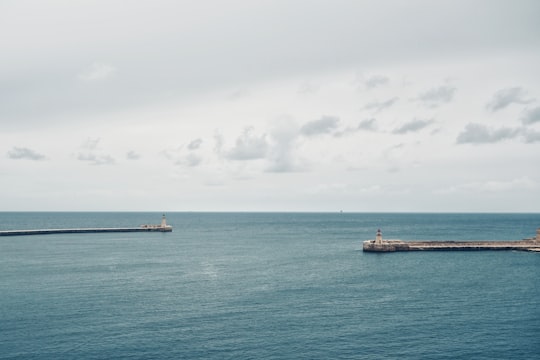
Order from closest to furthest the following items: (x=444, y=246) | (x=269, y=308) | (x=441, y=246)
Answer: (x=269, y=308) → (x=444, y=246) → (x=441, y=246)

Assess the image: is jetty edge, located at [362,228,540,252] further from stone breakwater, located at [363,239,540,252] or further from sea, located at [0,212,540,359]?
sea, located at [0,212,540,359]

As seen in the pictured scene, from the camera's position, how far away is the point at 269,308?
66688mm

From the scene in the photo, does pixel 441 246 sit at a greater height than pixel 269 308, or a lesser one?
greater

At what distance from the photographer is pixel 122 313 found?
6291cm

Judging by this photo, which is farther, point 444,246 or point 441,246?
point 441,246

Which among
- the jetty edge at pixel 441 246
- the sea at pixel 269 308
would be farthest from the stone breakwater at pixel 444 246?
the sea at pixel 269 308

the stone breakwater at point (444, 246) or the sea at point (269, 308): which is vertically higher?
the stone breakwater at point (444, 246)

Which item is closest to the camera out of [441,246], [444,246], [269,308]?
[269,308]

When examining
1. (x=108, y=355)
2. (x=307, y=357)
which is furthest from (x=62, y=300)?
(x=307, y=357)

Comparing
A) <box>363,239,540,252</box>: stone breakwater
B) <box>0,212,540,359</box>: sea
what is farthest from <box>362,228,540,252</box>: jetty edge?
<box>0,212,540,359</box>: sea

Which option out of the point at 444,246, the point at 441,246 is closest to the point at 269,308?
the point at 441,246

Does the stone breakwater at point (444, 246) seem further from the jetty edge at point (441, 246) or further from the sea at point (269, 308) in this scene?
the sea at point (269, 308)

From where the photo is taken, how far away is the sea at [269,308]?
50.5 m

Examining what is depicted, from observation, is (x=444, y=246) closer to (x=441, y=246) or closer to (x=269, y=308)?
(x=441, y=246)
